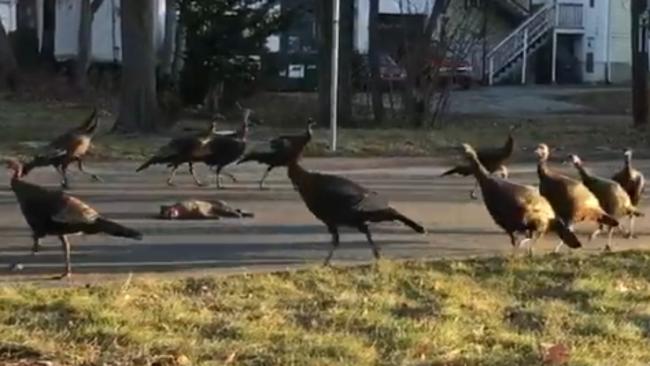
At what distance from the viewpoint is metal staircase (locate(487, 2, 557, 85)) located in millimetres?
61344

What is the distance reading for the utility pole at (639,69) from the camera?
2849 cm

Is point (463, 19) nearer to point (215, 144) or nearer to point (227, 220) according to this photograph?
point (215, 144)

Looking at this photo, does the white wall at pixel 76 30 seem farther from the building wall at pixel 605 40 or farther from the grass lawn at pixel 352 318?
the grass lawn at pixel 352 318

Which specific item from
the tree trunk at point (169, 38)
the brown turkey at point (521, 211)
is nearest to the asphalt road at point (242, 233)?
the brown turkey at point (521, 211)

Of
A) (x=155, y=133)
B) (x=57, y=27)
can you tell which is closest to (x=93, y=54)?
(x=57, y=27)

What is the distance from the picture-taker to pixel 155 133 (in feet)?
79.0

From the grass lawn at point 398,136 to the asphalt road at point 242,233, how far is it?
143 inches

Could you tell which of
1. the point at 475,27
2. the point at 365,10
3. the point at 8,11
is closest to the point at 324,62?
the point at 475,27

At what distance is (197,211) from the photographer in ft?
44.0

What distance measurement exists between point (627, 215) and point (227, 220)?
373cm

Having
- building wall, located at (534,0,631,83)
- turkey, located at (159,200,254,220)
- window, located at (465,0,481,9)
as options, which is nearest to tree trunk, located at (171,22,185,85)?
window, located at (465,0,481,9)

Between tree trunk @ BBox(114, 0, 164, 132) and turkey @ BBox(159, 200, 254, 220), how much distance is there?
400 inches

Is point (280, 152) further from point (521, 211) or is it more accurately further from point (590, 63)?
point (590, 63)

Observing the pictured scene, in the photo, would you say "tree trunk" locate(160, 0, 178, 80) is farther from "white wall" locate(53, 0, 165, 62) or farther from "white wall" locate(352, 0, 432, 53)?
"white wall" locate(53, 0, 165, 62)
